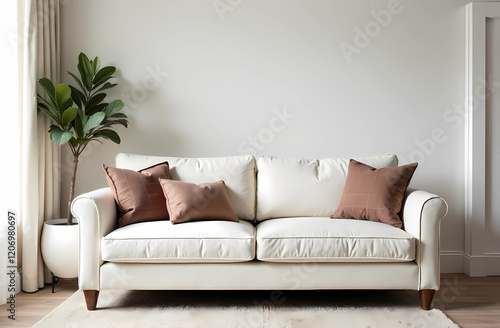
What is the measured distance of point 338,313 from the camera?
269 centimetres

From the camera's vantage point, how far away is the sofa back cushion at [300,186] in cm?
327

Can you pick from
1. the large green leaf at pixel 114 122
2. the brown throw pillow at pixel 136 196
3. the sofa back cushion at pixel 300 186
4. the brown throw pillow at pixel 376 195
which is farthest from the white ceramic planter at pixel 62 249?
the brown throw pillow at pixel 376 195

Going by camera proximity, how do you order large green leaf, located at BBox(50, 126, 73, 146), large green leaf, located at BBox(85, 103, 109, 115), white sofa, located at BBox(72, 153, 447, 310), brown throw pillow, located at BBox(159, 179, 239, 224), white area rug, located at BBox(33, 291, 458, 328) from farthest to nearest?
large green leaf, located at BBox(85, 103, 109, 115)
large green leaf, located at BBox(50, 126, 73, 146)
brown throw pillow, located at BBox(159, 179, 239, 224)
white sofa, located at BBox(72, 153, 447, 310)
white area rug, located at BBox(33, 291, 458, 328)

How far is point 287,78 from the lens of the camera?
3766mm

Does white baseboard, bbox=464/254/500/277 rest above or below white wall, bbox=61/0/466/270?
below

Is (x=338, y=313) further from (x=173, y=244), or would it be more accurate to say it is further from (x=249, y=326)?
(x=173, y=244)

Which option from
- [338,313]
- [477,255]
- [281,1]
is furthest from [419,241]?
[281,1]

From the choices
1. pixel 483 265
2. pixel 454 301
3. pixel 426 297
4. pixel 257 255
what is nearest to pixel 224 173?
pixel 257 255

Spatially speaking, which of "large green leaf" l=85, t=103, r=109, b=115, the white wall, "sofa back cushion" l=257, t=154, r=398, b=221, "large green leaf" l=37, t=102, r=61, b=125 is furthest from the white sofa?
the white wall

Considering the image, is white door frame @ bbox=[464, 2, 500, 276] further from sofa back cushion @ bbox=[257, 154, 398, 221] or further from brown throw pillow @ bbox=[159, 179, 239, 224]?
brown throw pillow @ bbox=[159, 179, 239, 224]

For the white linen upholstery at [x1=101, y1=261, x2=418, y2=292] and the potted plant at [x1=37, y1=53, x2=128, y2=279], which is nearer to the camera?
the white linen upholstery at [x1=101, y1=261, x2=418, y2=292]

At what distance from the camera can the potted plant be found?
10.4 feet

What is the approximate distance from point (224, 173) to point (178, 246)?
0.83 metres

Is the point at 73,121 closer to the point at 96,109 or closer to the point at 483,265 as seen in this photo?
the point at 96,109
